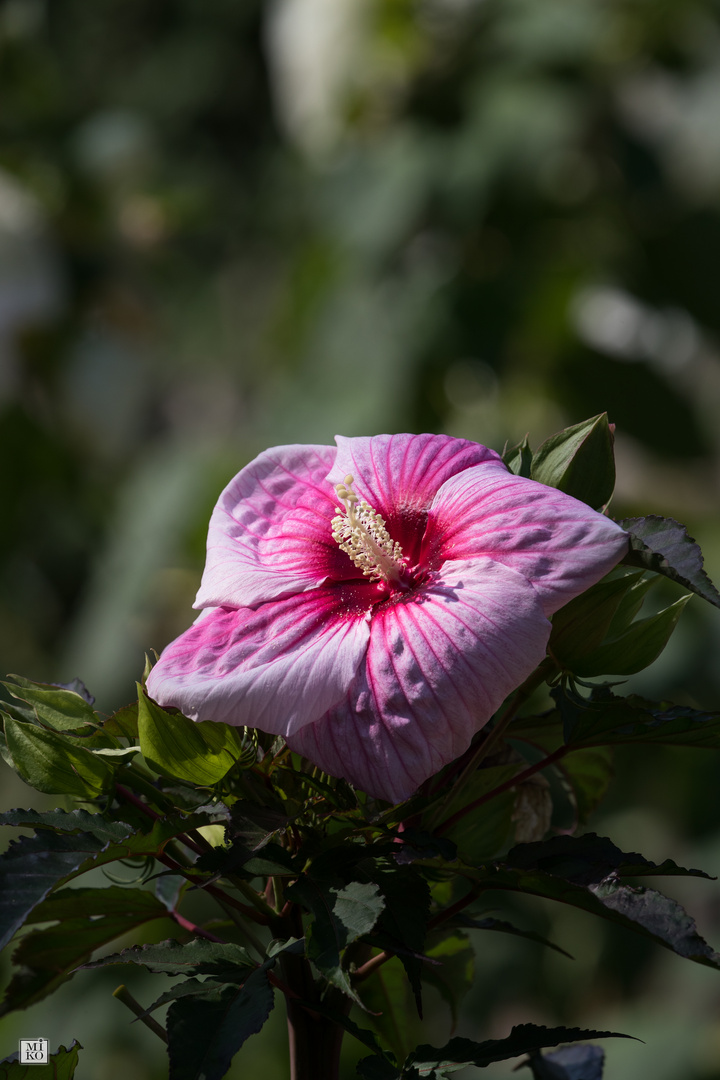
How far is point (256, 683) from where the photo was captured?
23cm

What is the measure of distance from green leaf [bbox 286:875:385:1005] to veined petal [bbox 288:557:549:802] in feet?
0.07

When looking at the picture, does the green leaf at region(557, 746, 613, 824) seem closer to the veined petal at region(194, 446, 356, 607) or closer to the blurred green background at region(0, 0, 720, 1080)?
the veined petal at region(194, 446, 356, 607)

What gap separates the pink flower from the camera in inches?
9.0

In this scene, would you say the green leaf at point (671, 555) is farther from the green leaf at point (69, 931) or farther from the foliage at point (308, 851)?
the green leaf at point (69, 931)

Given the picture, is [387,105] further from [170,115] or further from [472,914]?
[472,914]

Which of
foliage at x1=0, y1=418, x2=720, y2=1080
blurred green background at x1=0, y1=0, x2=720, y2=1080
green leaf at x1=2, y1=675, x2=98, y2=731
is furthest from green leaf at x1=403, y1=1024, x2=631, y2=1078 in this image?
blurred green background at x1=0, y1=0, x2=720, y2=1080

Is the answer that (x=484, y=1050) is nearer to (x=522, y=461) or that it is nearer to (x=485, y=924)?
(x=485, y=924)

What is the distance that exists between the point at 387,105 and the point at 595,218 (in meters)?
0.26

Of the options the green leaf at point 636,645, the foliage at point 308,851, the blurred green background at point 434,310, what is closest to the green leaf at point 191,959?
the foliage at point 308,851

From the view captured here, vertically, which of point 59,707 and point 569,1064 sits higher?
point 59,707

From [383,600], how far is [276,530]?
0.13ft

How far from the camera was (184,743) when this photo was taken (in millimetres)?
238

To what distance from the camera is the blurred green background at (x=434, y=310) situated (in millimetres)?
934

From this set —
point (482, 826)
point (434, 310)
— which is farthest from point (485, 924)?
point (434, 310)
